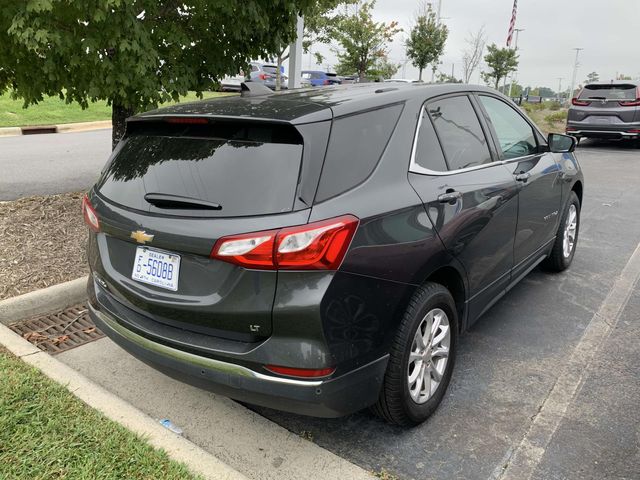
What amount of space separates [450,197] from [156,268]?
151 cm

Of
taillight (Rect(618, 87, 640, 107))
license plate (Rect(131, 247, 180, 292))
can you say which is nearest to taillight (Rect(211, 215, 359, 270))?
license plate (Rect(131, 247, 180, 292))

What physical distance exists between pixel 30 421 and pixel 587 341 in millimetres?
3421

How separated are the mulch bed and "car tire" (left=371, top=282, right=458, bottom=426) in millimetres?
2749

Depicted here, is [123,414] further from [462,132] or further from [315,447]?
[462,132]

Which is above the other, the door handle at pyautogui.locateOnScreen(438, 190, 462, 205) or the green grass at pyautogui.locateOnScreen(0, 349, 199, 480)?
the door handle at pyautogui.locateOnScreen(438, 190, 462, 205)

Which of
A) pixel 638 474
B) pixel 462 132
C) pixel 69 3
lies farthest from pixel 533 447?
pixel 69 3

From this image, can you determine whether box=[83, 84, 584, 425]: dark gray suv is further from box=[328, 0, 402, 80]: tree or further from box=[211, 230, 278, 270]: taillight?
box=[328, 0, 402, 80]: tree

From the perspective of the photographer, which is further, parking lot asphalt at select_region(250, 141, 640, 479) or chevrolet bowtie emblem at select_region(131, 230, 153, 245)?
parking lot asphalt at select_region(250, 141, 640, 479)

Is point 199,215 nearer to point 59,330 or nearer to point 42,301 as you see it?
point 59,330

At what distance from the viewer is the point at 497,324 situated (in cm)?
411

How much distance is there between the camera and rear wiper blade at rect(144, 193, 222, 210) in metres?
2.34

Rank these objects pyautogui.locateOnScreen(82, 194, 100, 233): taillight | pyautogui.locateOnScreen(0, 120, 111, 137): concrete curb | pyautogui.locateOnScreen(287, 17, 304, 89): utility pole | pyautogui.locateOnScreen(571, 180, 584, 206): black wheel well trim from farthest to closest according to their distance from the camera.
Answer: pyautogui.locateOnScreen(0, 120, 111, 137): concrete curb, pyautogui.locateOnScreen(287, 17, 304, 89): utility pole, pyautogui.locateOnScreen(571, 180, 584, 206): black wheel well trim, pyautogui.locateOnScreen(82, 194, 100, 233): taillight

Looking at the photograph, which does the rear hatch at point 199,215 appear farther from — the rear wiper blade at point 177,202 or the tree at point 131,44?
the tree at point 131,44

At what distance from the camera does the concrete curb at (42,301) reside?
3730 millimetres
